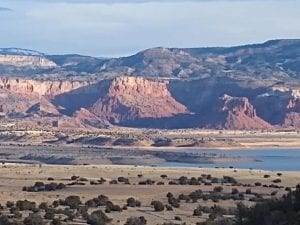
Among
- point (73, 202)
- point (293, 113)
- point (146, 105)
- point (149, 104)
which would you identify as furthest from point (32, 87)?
point (73, 202)

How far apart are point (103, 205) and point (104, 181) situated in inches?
623

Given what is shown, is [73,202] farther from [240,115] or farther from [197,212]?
[240,115]

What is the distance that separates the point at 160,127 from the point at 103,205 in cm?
14290

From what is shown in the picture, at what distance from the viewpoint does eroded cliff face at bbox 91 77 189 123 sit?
18362cm

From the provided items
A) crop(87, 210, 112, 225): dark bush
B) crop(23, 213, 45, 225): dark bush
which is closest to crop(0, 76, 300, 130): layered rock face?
crop(87, 210, 112, 225): dark bush

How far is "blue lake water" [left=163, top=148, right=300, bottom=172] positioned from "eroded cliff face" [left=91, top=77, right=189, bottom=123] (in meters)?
65.2

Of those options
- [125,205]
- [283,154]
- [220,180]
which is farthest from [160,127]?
[125,205]

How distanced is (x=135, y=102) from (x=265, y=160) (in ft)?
303

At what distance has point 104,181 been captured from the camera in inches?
2046

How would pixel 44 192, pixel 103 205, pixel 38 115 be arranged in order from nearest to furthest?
pixel 103 205, pixel 44 192, pixel 38 115

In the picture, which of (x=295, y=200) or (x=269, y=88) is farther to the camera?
(x=269, y=88)

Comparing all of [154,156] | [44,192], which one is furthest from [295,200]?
[154,156]

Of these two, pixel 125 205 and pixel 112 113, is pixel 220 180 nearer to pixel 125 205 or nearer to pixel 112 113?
pixel 125 205

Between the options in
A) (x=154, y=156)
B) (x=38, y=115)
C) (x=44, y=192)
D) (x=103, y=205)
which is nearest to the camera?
(x=103, y=205)
